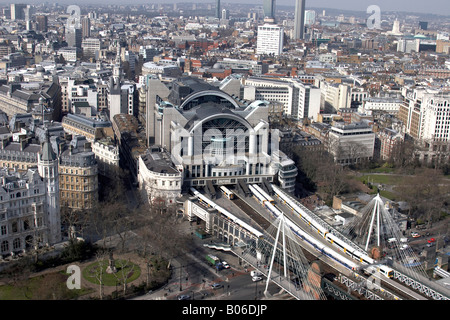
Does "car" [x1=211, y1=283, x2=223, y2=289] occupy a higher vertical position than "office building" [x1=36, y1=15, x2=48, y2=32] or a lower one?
lower

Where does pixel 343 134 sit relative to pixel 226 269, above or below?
above

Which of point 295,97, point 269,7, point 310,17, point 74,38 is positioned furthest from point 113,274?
point 269,7

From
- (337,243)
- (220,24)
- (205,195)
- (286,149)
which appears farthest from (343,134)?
(220,24)

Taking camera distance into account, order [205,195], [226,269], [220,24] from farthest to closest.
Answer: [220,24] < [205,195] < [226,269]

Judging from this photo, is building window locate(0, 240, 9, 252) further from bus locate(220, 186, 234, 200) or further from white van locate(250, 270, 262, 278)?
bus locate(220, 186, 234, 200)

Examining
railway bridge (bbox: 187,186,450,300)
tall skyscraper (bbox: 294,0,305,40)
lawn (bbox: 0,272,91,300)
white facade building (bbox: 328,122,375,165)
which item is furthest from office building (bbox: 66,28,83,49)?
lawn (bbox: 0,272,91,300)
